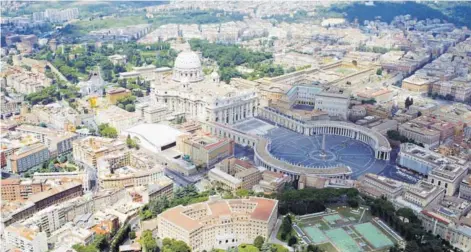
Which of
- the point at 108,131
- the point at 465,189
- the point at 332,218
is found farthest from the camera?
the point at 108,131

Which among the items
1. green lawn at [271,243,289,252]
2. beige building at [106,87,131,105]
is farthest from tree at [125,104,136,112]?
green lawn at [271,243,289,252]

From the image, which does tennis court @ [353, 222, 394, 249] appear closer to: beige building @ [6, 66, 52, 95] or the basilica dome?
the basilica dome

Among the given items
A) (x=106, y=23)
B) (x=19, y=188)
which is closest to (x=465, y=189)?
(x=19, y=188)

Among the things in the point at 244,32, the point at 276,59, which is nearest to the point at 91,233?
the point at 276,59

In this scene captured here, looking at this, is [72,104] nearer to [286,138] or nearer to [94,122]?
[94,122]

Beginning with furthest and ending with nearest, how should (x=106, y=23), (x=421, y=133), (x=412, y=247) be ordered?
(x=106, y=23) < (x=421, y=133) < (x=412, y=247)

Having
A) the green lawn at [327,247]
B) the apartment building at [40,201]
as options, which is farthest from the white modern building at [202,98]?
the green lawn at [327,247]

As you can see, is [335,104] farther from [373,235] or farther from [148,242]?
[148,242]
